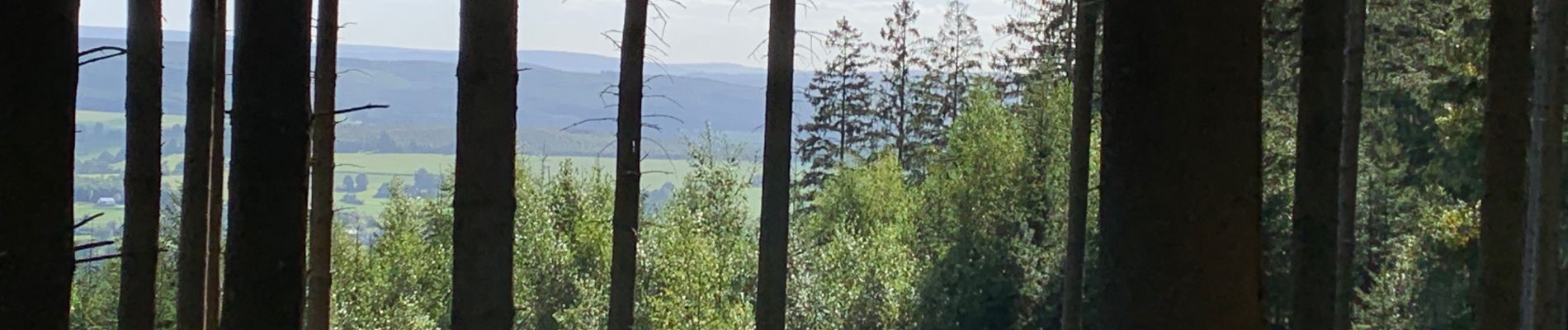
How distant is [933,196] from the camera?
23.6 meters

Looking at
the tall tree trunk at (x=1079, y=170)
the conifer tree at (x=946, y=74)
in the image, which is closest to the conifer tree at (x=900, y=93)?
the conifer tree at (x=946, y=74)

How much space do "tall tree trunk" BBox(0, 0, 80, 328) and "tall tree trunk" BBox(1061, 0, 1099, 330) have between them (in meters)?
8.47

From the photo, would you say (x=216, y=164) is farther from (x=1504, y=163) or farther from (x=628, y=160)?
(x=1504, y=163)

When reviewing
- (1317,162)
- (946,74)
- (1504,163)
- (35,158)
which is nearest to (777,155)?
(1317,162)

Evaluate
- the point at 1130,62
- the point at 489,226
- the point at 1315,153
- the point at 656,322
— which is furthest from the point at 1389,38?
the point at 1130,62

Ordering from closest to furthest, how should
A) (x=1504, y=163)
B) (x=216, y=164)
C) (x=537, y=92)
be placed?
1. (x=1504, y=163)
2. (x=216, y=164)
3. (x=537, y=92)

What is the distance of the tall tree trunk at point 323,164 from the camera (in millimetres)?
8695

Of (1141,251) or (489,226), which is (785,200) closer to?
(489,226)

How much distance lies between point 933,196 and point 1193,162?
21.1 metres

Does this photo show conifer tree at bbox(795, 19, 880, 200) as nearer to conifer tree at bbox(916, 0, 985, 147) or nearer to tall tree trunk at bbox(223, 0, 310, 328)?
conifer tree at bbox(916, 0, 985, 147)

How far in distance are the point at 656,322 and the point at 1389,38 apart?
43.0 feet

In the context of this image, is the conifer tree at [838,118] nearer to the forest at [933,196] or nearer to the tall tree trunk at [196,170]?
the forest at [933,196]

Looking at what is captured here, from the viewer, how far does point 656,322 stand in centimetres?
2075

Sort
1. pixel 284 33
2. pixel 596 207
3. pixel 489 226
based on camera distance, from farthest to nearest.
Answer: pixel 596 207 → pixel 489 226 → pixel 284 33
